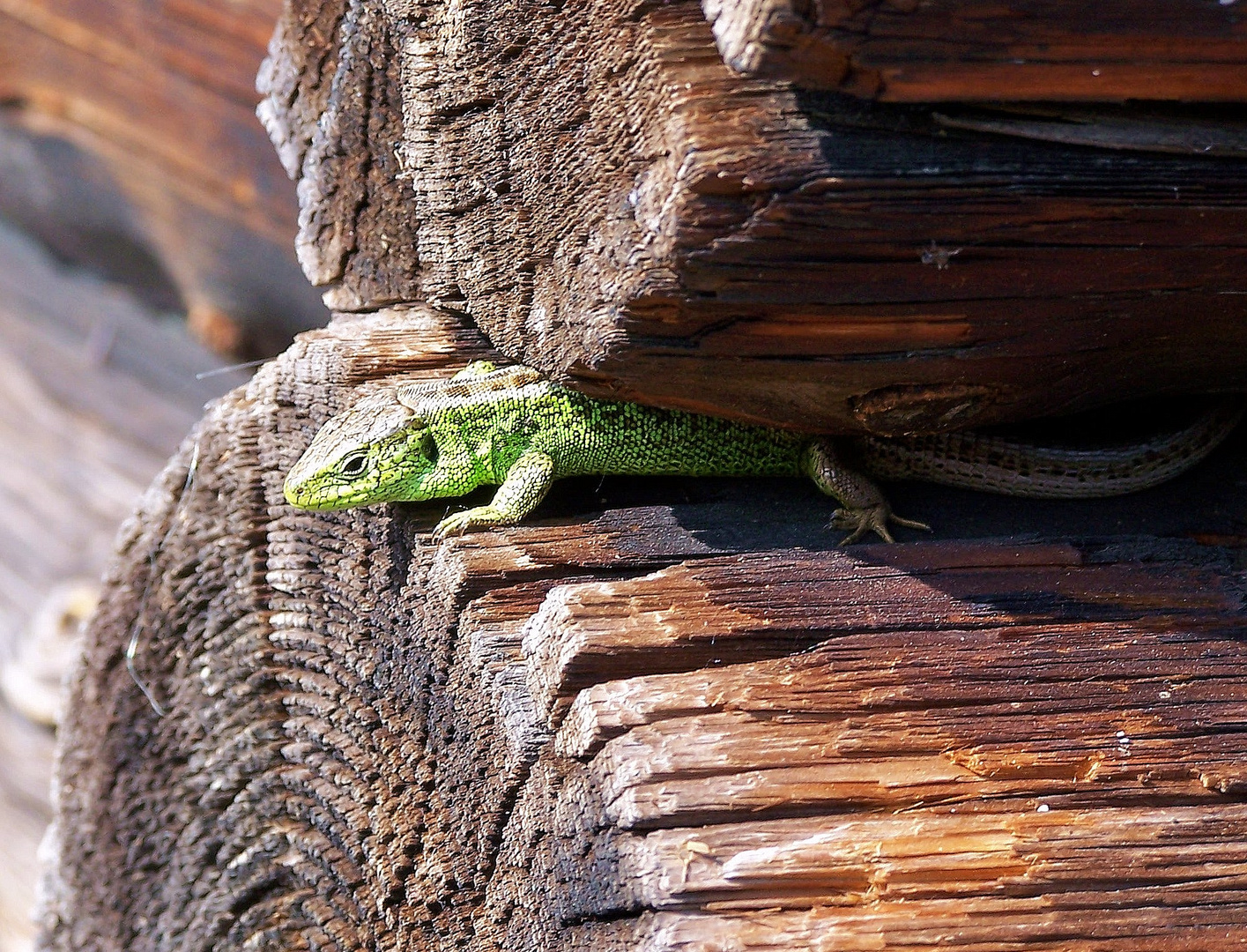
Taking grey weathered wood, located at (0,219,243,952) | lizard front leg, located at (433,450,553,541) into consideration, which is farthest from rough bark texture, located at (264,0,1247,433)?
grey weathered wood, located at (0,219,243,952)

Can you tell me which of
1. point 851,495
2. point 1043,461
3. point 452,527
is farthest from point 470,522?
point 1043,461

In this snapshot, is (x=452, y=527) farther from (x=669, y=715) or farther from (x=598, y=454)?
(x=669, y=715)

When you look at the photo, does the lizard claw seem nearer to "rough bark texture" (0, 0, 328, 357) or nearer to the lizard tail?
the lizard tail

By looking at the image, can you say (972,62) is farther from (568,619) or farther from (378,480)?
(378,480)

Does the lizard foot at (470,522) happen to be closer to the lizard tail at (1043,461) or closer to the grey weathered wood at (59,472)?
the lizard tail at (1043,461)

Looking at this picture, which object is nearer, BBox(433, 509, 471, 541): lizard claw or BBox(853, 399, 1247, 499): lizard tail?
BBox(433, 509, 471, 541): lizard claw

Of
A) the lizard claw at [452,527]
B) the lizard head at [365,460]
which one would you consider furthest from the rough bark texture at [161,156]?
the lizard claw at [452,527]
